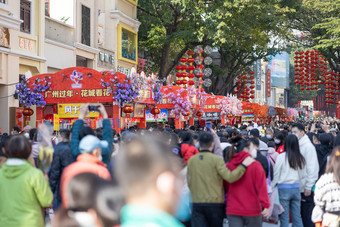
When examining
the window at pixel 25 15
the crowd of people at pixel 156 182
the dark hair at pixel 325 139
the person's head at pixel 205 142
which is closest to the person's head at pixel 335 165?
the crowd of people at pixel 156 182

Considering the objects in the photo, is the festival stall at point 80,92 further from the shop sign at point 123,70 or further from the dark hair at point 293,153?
the shop sign at point 123,70

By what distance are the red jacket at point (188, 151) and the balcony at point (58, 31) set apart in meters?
15.3

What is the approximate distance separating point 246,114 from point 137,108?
2266 centimetres

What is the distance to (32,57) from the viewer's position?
2009 centimetres

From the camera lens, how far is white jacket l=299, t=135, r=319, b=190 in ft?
25.9

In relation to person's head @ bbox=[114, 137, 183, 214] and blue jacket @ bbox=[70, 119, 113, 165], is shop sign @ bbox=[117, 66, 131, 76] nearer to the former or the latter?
blue jacket @ bbox=[70, 119, 113, 165]

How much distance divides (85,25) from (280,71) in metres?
85.5

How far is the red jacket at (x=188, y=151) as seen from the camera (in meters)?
8.23

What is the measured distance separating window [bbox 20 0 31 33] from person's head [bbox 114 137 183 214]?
18.9 m

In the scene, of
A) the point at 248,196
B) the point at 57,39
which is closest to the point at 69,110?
the point at 248,196

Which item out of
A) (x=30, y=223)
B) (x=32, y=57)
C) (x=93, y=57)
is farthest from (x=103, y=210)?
(x=93, y=57)

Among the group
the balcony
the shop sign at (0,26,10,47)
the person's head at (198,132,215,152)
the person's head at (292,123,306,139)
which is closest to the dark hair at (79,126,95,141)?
the person's head at (198,132,215,152)

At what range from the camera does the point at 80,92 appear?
14.2 m

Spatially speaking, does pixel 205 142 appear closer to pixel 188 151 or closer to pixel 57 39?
pixel 188 151
